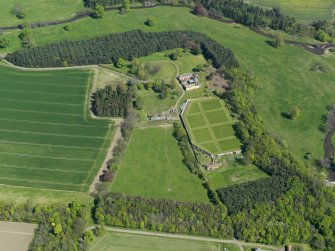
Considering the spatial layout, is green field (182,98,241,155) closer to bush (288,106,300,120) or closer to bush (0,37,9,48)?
bush (288,106,300,120)

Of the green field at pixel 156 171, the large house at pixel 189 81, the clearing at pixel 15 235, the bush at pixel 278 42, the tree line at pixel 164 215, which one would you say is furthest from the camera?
the bush at pixel 278 42

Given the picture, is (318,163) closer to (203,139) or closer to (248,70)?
(203,139)

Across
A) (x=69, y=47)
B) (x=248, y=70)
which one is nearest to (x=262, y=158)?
(x=248, y=70)

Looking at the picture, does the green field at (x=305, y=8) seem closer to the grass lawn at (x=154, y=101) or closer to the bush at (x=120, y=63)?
the bush at (x=120, y=63)

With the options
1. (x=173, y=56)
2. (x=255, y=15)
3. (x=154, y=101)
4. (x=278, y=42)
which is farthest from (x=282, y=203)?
(x=255, y=15)

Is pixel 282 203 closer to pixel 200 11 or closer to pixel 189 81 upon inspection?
pixel 189 81

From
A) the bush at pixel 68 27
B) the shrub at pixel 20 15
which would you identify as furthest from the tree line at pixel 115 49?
the shrub at pixel 20 15
